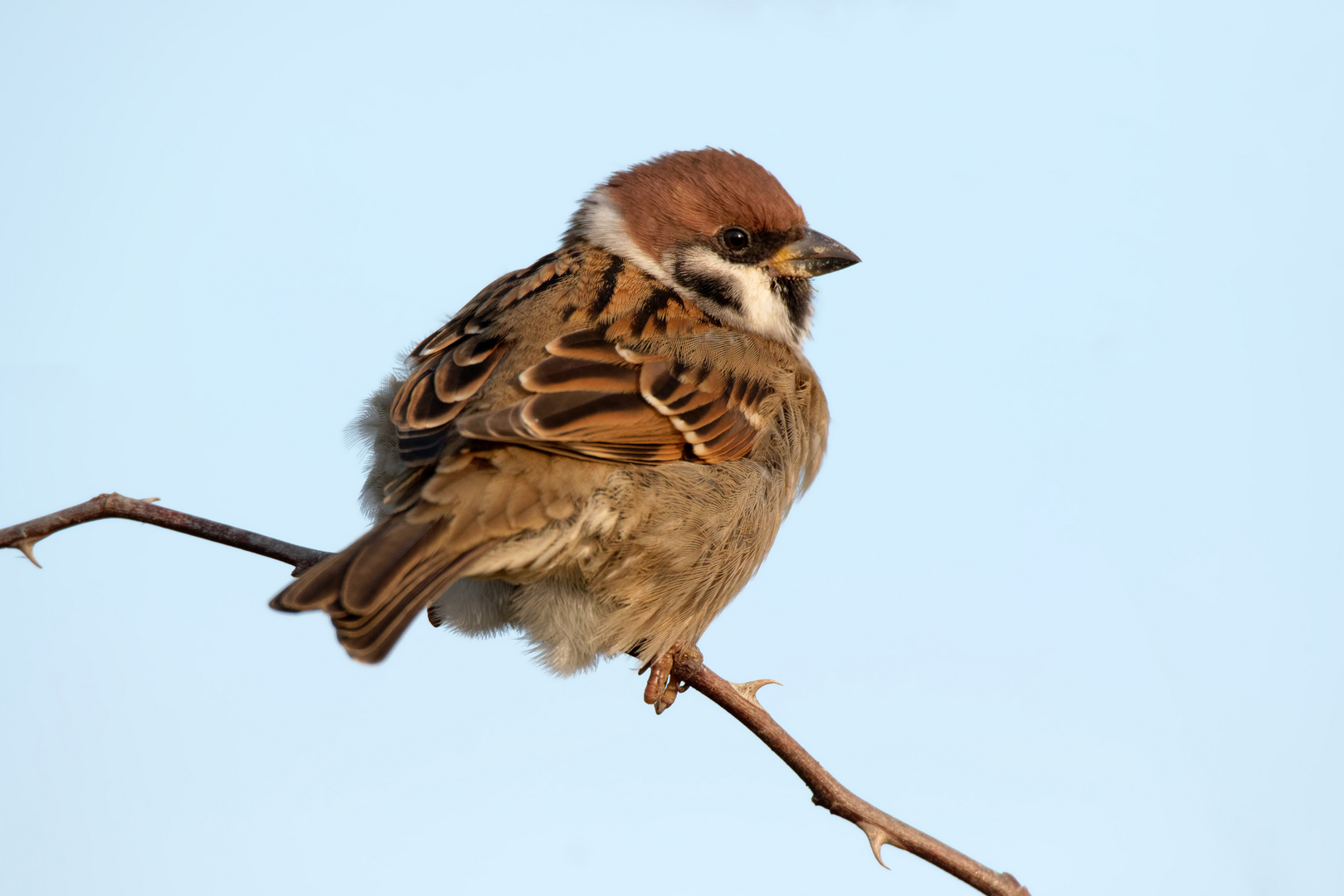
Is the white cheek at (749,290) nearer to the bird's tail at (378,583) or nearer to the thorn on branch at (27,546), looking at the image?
the bird's tail at (378,583)

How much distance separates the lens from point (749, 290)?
4.43 meters

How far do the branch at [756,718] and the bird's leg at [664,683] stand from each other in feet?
1.49

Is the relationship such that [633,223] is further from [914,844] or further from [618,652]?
[914,844]

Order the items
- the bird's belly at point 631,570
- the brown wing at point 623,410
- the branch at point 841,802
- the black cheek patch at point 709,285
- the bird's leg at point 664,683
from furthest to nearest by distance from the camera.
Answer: the black cheek patch at point 709,285 → the bird's leg at point 664,683 → the bird's belly at point 631,570 → the brown wing at point 623,410 → the branch at point 841,802

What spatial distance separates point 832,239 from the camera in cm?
452

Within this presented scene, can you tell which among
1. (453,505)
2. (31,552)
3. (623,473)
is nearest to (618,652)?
(623,473)

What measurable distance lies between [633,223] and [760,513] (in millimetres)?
1300

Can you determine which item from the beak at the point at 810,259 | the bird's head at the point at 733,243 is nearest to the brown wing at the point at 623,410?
the bird's head at the point at 733,243

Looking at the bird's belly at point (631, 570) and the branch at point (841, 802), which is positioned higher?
the bird's belly at point (631, 570)

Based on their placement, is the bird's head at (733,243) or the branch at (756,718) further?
the bird's head at (733,243)

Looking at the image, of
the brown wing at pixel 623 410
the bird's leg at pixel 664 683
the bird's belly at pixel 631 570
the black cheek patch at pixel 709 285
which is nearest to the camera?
the brown wing at pixel 623 410

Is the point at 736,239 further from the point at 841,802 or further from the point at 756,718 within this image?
the point at 841,802

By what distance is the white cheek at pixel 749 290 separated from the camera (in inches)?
173

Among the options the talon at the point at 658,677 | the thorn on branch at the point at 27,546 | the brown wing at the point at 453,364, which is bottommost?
the thorn on branch at the point at 27,546
